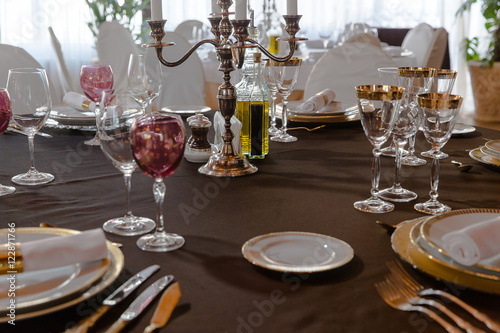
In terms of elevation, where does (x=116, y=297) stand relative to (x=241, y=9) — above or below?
below

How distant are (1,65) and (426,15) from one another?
5.80 meters

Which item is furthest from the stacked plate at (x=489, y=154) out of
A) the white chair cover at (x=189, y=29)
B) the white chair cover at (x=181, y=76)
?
the white chair cover at (x=189, y=29)

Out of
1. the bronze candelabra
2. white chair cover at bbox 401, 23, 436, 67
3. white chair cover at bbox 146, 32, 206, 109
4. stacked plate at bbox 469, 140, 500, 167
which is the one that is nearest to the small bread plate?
stacked plate at bbox 469, 140, 500, 167

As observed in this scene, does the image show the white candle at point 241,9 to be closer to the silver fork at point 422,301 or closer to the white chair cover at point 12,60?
the silver fork at point 422,301

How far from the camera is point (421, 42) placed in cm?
485

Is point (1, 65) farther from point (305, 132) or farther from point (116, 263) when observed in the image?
point (116, 263)

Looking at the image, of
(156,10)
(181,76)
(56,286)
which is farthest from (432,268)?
(181,76)

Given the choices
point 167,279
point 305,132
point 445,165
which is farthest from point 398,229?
point 305,132

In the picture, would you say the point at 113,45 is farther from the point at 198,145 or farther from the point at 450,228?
the point at 450,228

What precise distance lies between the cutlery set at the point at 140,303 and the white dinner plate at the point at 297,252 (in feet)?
0.43

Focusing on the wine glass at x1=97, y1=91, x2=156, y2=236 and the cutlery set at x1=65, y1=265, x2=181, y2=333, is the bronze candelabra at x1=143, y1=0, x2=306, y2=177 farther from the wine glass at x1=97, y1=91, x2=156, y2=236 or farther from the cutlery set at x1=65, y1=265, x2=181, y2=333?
the cutlery set at x1=65, y1=265, x2=181, y2=333

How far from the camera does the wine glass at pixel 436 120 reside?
40.3 inches

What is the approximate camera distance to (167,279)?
76 centimetres

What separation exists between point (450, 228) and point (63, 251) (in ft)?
1.84
